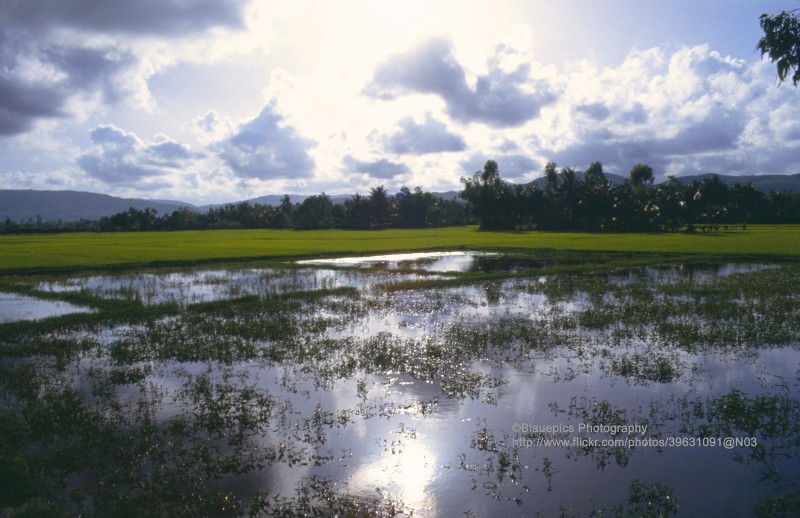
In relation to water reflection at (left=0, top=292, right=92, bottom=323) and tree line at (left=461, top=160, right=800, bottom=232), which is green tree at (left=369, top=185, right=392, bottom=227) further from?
water reflection at (left=0, top=292, right=92, bottom=323)

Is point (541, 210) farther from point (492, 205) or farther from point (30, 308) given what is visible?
A: point (30, 308)

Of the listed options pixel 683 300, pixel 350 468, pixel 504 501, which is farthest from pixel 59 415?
pixel 683 300

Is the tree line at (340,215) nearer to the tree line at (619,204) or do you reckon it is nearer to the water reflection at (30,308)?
the tree line at (619,204)

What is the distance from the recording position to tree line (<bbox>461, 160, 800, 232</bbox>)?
72.5 meters

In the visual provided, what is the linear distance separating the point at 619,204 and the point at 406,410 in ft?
243

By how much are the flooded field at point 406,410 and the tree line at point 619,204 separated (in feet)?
202

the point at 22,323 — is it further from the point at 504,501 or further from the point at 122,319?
the point at 504,501

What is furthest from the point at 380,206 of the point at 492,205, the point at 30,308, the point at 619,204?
the point at 30,308

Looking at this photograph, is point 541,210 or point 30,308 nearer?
point 30,308

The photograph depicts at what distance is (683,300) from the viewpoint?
16953 millimetres

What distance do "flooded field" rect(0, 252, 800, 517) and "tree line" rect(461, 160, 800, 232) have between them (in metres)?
61.6

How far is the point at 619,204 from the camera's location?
2931 inches

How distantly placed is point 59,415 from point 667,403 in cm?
920

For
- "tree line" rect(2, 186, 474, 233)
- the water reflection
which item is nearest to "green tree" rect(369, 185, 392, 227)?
"tree line" rect(2, 186, 474, 233)
